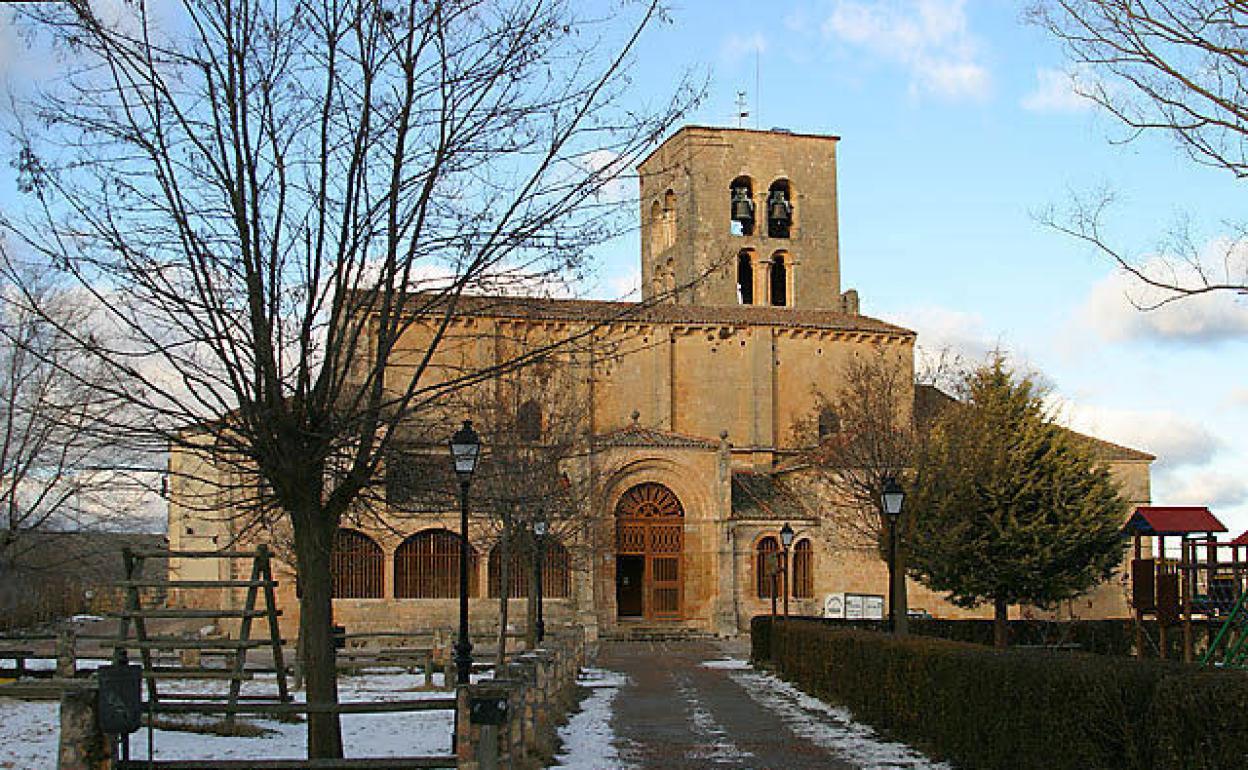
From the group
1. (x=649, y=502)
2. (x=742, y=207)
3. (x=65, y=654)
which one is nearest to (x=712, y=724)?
(x=65, y=654)

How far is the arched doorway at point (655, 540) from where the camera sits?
43.4m

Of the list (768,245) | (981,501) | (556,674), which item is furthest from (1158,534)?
(768,245)

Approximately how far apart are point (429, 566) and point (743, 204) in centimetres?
2069

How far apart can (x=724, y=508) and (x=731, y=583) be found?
8.01ft

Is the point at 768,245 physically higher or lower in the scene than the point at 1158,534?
higher

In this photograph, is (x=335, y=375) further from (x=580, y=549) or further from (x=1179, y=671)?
(x=580, y=549)

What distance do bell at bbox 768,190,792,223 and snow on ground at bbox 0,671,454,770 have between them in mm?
38110

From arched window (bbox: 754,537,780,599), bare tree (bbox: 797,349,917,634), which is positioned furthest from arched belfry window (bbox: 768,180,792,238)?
arched window (bbox: 754,537,780,599)

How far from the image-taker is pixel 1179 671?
945 cm

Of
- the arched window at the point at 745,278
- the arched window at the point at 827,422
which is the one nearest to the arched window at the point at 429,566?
the arched window at the point at 827,422

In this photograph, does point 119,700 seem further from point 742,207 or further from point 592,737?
point 742,207

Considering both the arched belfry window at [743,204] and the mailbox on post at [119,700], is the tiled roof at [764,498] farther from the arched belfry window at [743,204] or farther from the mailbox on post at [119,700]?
the mailbox on post at [119,700]

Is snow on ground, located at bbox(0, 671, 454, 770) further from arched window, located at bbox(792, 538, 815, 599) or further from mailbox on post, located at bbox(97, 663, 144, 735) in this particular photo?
arched window, located at bbox(792, 538, 815, 599)

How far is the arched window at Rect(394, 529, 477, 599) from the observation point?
4078cm
